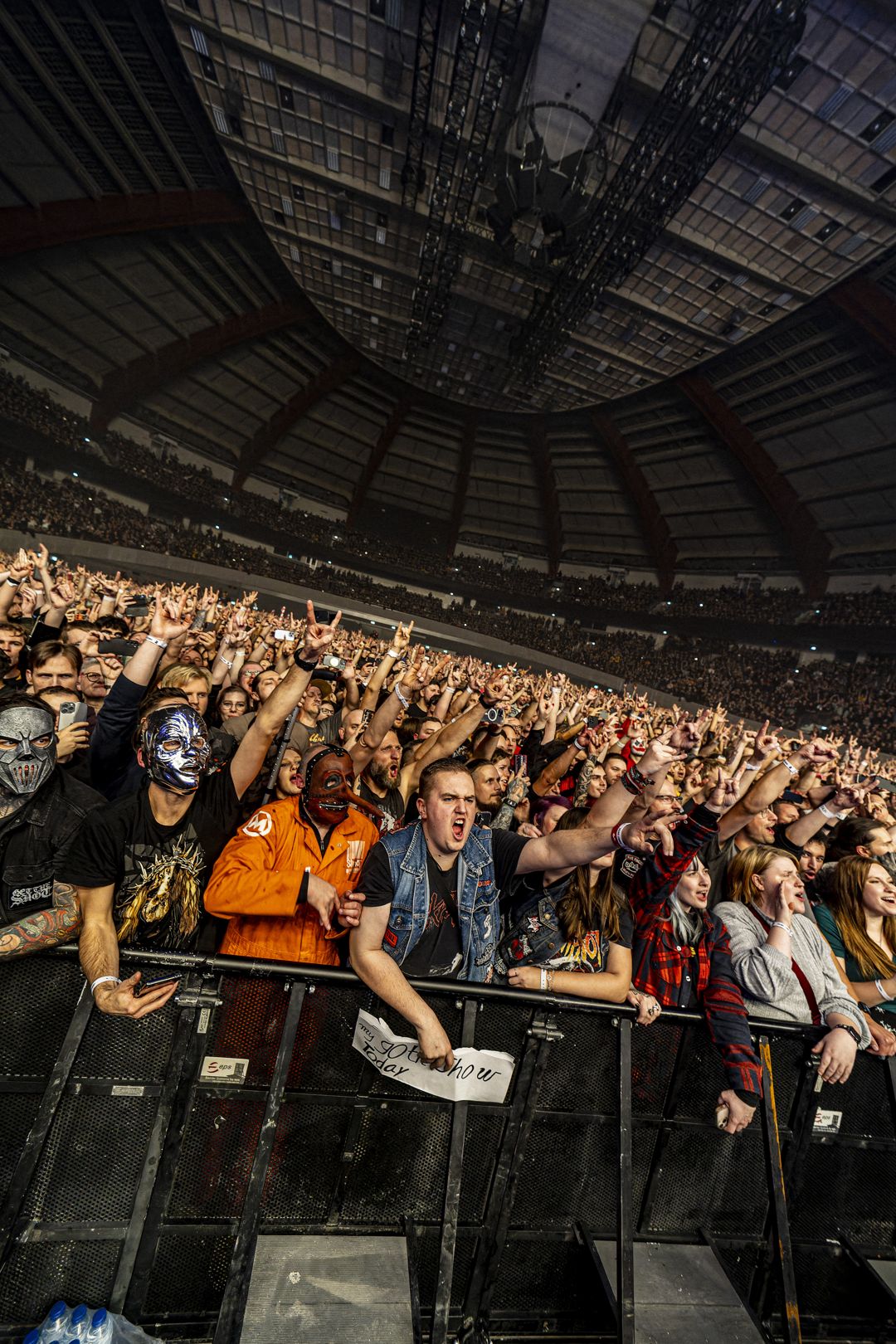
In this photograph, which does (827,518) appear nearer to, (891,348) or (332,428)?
(891,348)

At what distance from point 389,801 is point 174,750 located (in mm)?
1994

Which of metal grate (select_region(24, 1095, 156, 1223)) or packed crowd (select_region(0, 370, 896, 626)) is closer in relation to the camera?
metal grate (select_region(24, 1095, 156, 1223))

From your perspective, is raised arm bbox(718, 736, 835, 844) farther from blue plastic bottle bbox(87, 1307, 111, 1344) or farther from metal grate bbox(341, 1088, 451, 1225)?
blue plastic bottle bbox(87, 1307, 111, 1344)

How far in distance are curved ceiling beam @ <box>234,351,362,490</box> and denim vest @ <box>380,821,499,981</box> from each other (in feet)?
105

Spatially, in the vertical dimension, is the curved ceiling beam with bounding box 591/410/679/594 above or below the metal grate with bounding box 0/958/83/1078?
above

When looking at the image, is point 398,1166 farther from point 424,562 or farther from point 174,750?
point 424,562

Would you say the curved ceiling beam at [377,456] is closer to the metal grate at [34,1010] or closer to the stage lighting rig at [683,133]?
the stage lighting rig at [683,133]

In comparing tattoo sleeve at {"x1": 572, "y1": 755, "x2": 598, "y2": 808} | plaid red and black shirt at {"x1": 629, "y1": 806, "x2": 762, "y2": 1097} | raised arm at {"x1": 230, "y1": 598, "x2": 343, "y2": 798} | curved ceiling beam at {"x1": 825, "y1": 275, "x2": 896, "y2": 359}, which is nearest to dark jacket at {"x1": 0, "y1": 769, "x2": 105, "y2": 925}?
raised arm at {"x1": 230, "y1": 598, "x2": 343, "y2": 798}

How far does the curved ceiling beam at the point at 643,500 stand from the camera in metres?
29.0

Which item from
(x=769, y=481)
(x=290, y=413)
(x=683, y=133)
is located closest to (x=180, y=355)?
(x=290, y=413)

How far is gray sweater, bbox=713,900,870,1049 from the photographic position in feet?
7.93

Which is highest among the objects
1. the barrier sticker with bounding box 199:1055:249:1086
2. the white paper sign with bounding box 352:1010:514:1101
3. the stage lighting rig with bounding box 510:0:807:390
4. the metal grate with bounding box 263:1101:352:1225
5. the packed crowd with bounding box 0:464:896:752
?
the stage lighting rig with bounding box 510:0:807:390

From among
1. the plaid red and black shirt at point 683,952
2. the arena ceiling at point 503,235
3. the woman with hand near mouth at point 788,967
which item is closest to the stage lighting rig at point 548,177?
the arena ceiling at point 503,235

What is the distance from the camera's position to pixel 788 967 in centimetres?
244
